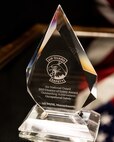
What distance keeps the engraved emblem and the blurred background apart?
0.13 m

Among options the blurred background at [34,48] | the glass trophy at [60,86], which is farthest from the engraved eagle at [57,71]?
the blurred background at [34,48]

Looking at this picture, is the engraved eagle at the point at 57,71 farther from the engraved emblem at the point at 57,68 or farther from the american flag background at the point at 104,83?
the american flag background at the point at 104,83

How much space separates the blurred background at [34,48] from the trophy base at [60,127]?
19 millimetres

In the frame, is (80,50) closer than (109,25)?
Yes

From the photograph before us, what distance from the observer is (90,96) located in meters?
0.59

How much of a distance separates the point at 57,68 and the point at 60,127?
117 millimetres

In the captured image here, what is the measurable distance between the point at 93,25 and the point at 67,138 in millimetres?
748

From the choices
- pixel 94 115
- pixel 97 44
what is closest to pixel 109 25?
pixel 97 44

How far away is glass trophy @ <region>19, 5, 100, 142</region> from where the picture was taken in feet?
1.89

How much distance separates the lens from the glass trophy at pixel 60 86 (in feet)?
1.89

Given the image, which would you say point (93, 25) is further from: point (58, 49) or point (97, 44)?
point (58, 49)

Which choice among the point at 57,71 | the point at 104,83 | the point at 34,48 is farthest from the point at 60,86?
the point at 34,48

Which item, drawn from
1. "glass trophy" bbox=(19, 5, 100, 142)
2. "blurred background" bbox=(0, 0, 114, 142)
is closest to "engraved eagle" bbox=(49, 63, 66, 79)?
"glass trophy" bbox=(19, 5, 100, 142)

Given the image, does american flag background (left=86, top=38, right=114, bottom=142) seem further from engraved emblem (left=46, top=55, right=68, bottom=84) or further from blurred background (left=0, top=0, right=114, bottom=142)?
engraved emblem (left=46, top=55, right=68, bottom=84)
